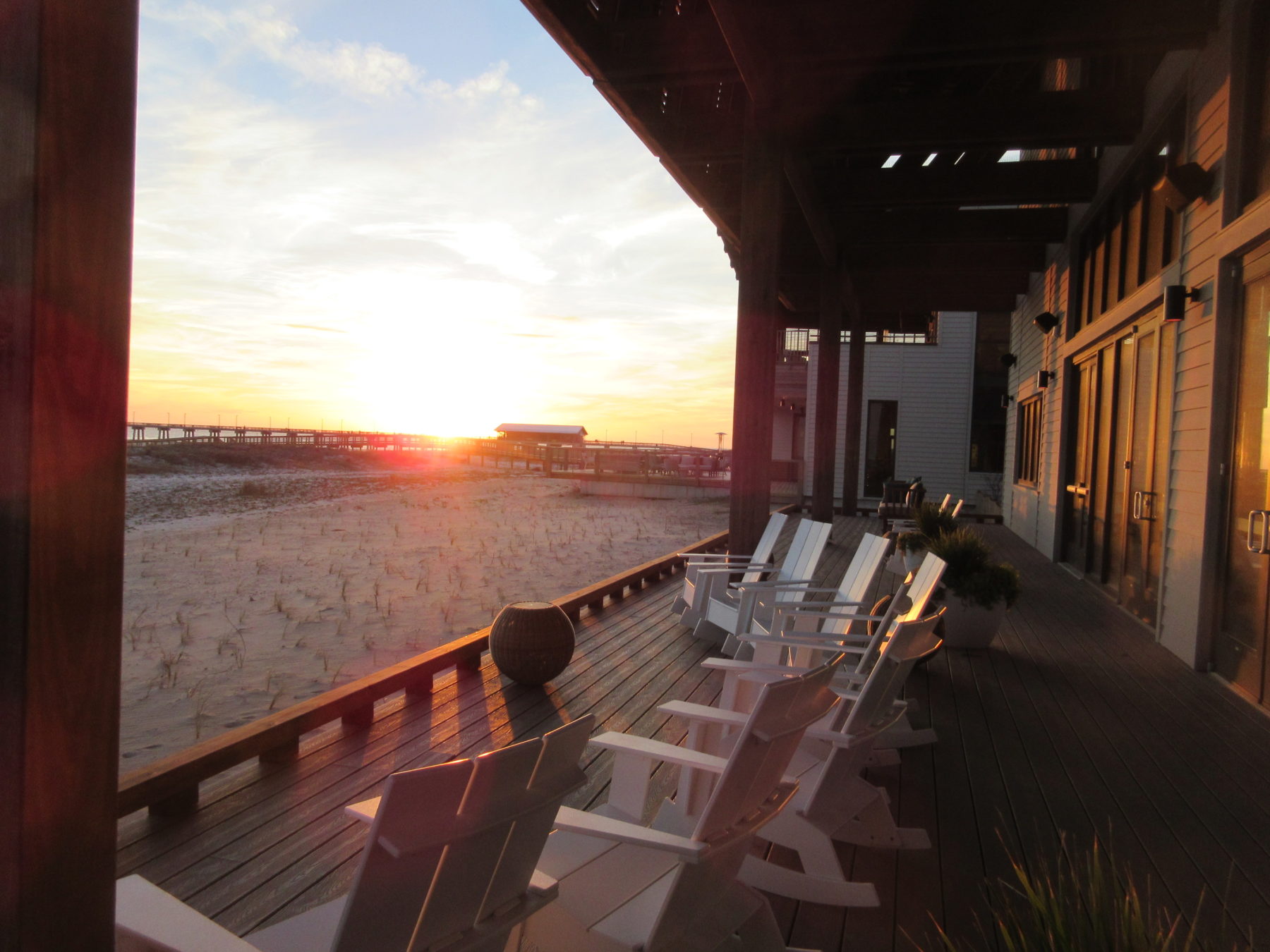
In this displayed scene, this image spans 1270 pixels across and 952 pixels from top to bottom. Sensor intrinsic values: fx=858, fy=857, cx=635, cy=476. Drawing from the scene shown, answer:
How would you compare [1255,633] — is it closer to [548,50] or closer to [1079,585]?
[1079,585]

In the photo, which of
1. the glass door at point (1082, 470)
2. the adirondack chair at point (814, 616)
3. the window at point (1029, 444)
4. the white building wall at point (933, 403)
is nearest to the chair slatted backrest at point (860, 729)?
the adirondack chair at point (814, 616)

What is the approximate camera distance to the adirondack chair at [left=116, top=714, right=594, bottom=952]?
1.30 m

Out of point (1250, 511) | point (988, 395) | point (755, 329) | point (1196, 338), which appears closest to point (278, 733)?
point (755, 329)

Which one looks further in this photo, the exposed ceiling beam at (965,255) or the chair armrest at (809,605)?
the exposed ceiling beam at (965,255)

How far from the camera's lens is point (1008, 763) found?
3.59 m

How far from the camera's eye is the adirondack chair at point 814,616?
3325 millimetres

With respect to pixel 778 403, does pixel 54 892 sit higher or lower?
lower

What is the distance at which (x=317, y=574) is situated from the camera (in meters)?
10.6

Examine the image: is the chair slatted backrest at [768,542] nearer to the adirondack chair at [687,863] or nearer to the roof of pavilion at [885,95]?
the roof of pavilion at [885,95]

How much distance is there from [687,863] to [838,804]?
3.91 feet

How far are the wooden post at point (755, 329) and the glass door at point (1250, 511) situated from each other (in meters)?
2.87

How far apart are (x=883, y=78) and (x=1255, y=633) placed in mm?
5067

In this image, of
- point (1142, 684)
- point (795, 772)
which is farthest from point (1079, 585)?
point (795, 772)

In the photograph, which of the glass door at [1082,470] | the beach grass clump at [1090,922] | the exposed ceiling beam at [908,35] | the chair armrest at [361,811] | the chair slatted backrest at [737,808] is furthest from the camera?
the glass door at [1082,470]
